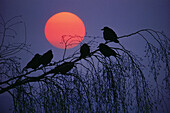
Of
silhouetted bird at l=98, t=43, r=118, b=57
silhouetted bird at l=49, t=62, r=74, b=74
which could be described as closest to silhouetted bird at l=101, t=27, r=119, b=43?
silhouetted bird at l=98, t=43, r=118, b=57

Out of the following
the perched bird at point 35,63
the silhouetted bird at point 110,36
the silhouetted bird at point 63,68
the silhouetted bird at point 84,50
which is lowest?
the silhouetted bird at point 63,68

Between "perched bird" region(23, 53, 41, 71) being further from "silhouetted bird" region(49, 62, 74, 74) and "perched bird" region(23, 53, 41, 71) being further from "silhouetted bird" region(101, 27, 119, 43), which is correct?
"silhouetted bird" region(101, 27, 119, 43)

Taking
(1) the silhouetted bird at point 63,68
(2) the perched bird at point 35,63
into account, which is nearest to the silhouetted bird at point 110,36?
(1) the silhouetted bird at point 63,68

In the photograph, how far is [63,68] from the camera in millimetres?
847

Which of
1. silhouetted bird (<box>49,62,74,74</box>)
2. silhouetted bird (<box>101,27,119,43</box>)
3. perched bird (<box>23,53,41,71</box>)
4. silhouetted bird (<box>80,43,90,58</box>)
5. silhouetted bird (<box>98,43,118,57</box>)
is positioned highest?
silhouetted bird (<box>101,27,119,43</box>)

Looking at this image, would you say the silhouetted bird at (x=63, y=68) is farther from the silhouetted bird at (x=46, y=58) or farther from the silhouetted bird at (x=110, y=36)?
the silhouetted bird at (x=110, y=36)

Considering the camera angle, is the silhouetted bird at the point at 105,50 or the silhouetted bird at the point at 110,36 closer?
the silhouetted bird at the point at 105,50

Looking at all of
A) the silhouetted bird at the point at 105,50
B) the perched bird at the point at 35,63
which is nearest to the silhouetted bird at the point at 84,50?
the silhouetted bird at the point at 105,50

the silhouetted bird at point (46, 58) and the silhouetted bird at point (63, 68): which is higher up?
the silhouetted bird at point (46, 58)

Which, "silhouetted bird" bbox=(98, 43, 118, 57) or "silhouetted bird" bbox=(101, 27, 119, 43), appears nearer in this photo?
"silhouetted bird" bbox=(98, 43, 118, 57)

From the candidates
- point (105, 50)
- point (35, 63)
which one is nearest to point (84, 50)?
point (105, 50)

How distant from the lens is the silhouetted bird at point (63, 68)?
33.4 inches

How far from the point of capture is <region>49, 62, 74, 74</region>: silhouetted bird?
2.78ft

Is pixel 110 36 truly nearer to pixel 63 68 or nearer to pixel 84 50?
pixel 84 50
